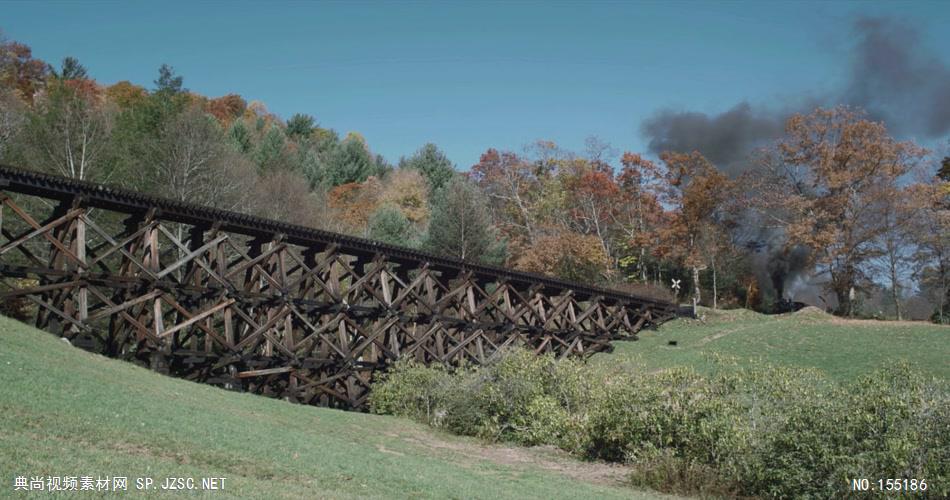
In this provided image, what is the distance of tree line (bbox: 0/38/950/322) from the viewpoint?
36.3 metres

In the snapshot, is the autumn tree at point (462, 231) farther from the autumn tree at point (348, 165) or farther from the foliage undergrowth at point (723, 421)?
the foliage undergrowth at point (723, 421)

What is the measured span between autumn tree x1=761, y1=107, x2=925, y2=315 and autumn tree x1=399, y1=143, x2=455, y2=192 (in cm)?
2936

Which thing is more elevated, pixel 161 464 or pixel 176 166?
pixel 176 166

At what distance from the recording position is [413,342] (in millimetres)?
24688

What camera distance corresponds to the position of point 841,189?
4222 cm

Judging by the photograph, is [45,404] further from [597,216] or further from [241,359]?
[597,216]

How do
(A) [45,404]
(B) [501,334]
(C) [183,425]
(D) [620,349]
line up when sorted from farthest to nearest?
(D) [620,349] → (B) [501,334] → (C) [183,425] → (A) [45,404]

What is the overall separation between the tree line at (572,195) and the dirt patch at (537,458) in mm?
23298

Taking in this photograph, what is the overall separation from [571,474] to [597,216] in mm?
40832

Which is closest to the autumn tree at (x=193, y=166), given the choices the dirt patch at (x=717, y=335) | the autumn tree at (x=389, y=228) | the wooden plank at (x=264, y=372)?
the autumn tree at (x=389, y=228)

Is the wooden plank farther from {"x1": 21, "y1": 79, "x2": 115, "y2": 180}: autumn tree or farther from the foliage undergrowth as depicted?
{"x1": 21, "y1": 79, "x2": 115, "y2": 180}: autumn tree

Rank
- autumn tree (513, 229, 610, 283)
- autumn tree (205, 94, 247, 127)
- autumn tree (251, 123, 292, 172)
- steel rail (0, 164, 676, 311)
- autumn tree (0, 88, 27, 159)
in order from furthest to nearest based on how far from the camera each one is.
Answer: autumn tree (205, 94, 247, 127), autumn tree (251, 123, 292, 172), autumn tree (513, 229, 610, 283), autumn tree (0, 88, 27, 159), steel rail (0, 164, 676, 311)

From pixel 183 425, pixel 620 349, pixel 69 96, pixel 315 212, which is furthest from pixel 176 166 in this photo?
pixel 183 425

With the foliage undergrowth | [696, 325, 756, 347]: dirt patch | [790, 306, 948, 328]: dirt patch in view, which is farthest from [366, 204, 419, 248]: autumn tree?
the foliage undergrowth
